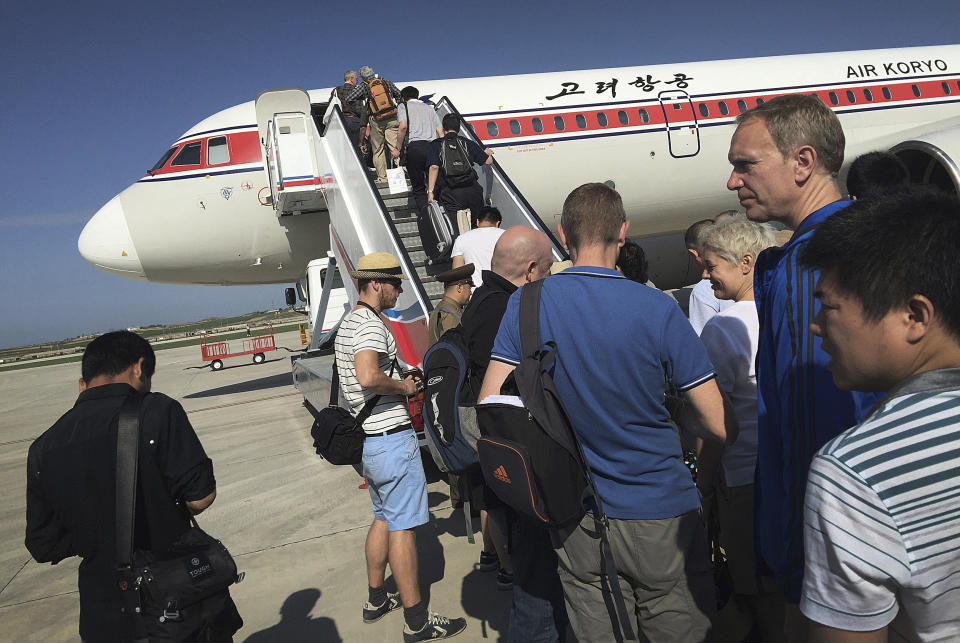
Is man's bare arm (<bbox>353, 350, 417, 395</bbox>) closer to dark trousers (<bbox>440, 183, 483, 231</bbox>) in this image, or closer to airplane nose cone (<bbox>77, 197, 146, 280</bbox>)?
dark trousers (<bbox>440, 183, 483, 231</bbox>)

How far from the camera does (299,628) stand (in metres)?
3.23

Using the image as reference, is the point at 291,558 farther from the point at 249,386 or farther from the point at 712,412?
the point at 249,386

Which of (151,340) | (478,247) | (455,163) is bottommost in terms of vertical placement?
(151,340)

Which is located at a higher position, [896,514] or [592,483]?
[896,514]

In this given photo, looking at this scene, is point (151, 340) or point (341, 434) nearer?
point (341, 434)

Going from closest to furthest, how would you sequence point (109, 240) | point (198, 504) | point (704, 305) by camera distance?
point (198, 504)
point (704, 305)
point (109, 240)

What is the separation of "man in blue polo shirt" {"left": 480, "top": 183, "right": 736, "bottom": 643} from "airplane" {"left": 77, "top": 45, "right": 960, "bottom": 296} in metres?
7.70

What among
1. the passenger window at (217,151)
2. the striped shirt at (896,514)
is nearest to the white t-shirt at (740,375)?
the striped shirt at (896,514)

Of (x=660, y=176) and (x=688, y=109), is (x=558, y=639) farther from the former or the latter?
(x=688, y=109)

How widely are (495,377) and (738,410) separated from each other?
0.95 meters

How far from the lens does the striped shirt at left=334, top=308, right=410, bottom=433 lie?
3.04 meters

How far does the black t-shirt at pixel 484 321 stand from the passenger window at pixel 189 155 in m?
7.90

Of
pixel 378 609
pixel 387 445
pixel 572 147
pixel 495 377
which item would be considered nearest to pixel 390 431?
pixel 387 445

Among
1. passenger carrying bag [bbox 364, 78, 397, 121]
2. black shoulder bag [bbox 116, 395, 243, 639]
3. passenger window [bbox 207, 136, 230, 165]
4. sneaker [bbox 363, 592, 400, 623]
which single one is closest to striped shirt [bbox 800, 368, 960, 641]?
black shoulder bag [bbox 116, 395, 243, 639]
